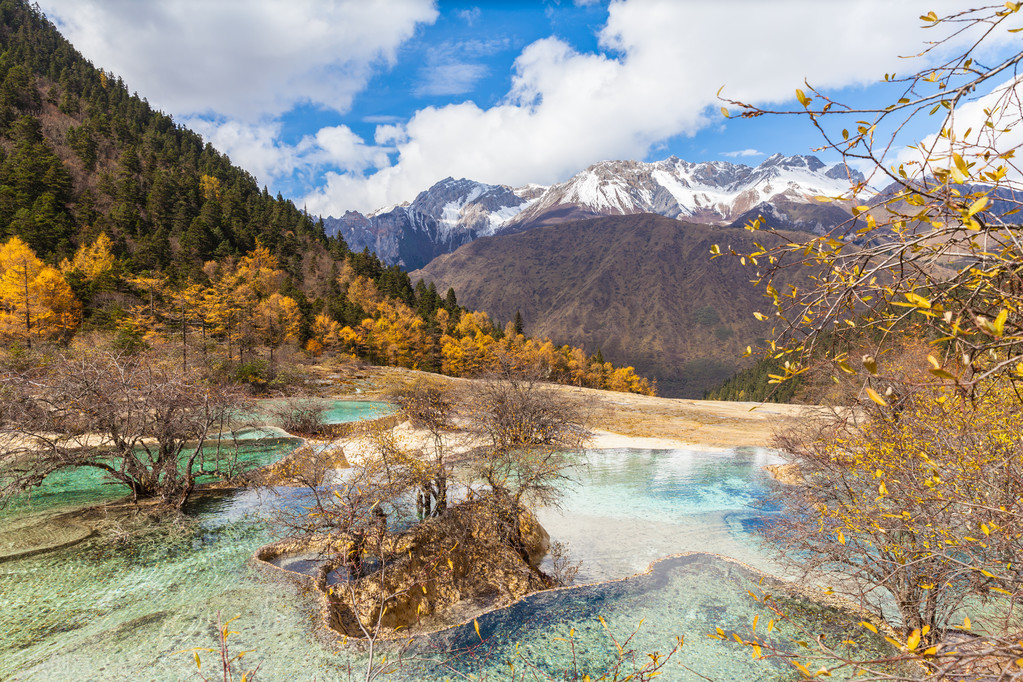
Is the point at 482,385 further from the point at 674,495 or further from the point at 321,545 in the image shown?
the point at 321,545

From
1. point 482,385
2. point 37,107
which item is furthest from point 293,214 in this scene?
point 482,385

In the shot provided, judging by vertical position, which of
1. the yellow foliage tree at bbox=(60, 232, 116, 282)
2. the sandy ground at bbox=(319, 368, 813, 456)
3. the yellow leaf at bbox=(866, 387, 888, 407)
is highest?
the yellow foliage tree at bbox=(60, 232, 116, 282)

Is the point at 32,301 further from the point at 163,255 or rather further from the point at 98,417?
the point at 98,417

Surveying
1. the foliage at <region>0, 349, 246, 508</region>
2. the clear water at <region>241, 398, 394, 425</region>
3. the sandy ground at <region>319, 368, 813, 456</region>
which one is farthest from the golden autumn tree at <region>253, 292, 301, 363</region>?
the foliage at <region>0, 349, 246, 508</region>

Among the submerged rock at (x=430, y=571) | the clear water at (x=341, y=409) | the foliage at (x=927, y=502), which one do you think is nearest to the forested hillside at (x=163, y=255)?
the clear water at (x=341, y=409)

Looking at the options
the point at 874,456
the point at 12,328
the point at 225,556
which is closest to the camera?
the point at 874,456

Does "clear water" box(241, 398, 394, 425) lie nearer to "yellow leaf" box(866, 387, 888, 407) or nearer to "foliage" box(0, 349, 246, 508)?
"foliage" box(0, 349, 246, 508)
